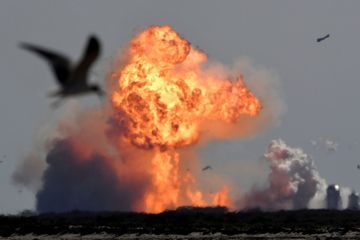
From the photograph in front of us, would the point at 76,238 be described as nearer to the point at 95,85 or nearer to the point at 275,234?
the point at 275,234

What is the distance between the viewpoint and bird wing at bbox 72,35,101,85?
19359mm

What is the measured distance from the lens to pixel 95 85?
20375mm

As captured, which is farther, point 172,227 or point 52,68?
point 172,227

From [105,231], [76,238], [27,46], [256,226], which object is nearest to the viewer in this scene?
[27,46]

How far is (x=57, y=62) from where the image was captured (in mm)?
19906

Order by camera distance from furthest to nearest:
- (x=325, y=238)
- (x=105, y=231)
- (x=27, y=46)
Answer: (x=105, y=231), (x=325, y=238), (x=27, y=46)

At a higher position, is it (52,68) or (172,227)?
(172,227)

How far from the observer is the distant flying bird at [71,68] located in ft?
63.4

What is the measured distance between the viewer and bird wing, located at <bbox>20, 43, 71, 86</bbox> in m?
19.6

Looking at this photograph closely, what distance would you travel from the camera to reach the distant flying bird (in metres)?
19.3

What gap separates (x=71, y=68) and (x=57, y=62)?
1.72 feet

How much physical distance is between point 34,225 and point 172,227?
65.5 feet

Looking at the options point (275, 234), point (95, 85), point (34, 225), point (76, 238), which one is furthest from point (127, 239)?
point (95, 85)

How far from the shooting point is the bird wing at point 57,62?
64.2 feet
